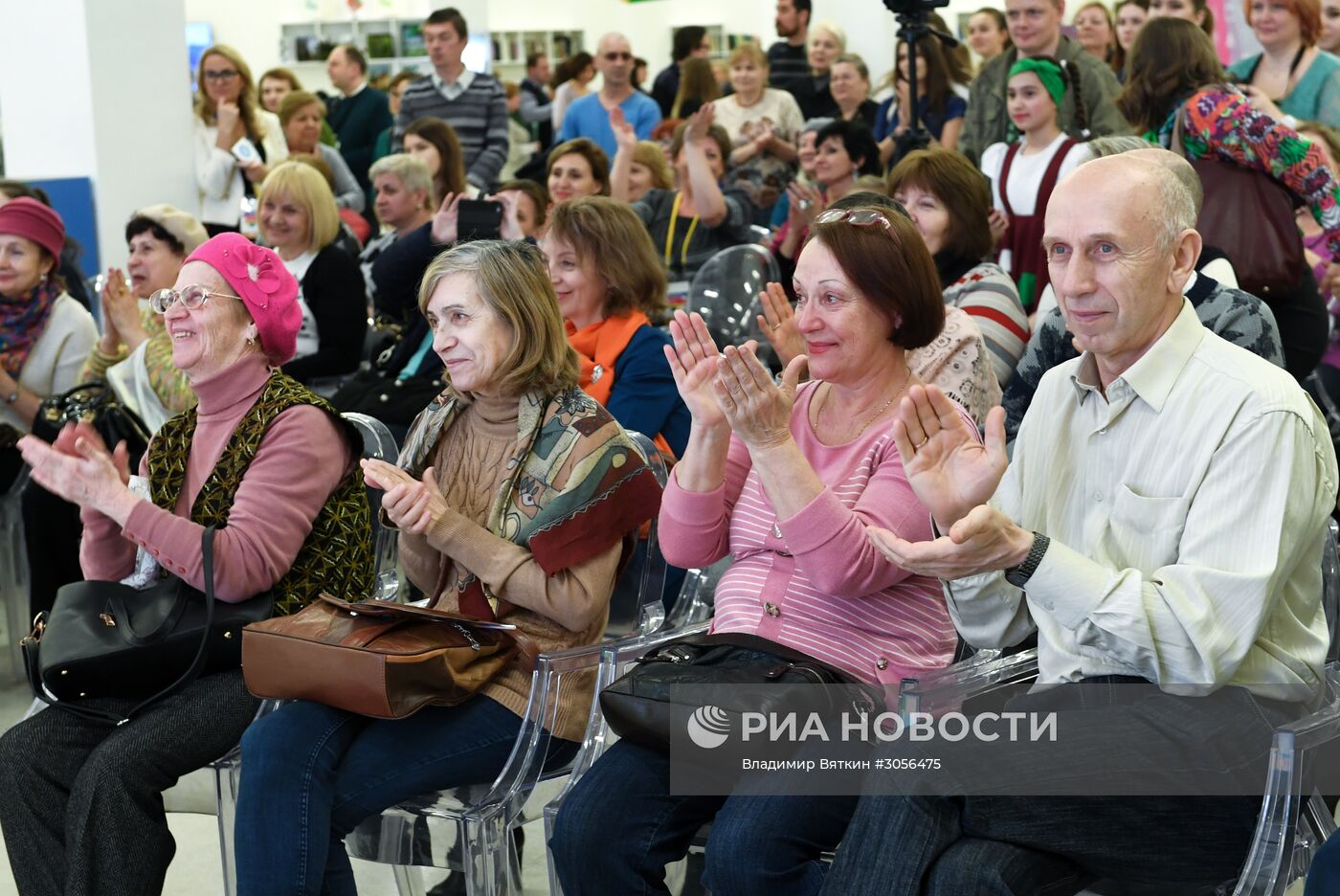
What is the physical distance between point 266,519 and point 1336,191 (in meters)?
2.77

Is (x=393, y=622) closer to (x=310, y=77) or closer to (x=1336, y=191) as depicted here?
(x=1336, y=191)

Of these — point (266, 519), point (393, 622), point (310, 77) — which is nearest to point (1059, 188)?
point (393, 622)

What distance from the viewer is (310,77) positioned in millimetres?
15562

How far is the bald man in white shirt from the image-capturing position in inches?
71.2

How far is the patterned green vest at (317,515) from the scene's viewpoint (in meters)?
2.62

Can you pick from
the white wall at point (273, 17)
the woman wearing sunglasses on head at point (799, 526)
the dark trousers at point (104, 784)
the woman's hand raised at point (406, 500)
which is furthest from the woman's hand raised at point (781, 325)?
the white wall at point (273, 17)

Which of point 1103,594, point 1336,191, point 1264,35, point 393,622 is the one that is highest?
point 1264,35

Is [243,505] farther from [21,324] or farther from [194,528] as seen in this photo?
[21,324]

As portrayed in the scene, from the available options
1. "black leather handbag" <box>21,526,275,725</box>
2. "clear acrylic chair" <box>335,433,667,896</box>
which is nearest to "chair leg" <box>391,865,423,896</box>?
"clear acrylic chair" <box>335,433,667,896</box>

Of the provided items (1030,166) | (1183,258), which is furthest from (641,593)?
(1030,166)

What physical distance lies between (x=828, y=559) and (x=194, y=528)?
1.10 m

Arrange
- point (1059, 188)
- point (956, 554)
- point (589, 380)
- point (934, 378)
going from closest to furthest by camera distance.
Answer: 1. point (956, 554)
2. point (1059, 188)
3. point (934, 378)
4. point (589, 380)

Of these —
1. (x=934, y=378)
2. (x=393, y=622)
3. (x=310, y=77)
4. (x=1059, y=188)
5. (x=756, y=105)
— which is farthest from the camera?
(x=310, y=77)

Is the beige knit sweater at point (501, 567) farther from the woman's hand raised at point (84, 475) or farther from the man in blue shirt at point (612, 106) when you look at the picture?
the man in blue shirt at point (612, 106)
